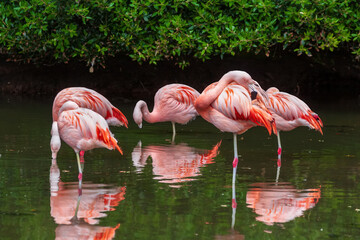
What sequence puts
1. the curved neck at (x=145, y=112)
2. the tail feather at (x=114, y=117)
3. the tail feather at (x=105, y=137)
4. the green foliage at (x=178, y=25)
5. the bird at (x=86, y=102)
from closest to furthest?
1. the tail feather at (x=105, y=137)
2. the bird at (x=86, y=102)
3. the tail feather at (x=114, y=117)
4. the curved neck at (x=145, y=112)
5. the green foliage at (x=178, y=25)

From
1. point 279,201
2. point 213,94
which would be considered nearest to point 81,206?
point 279,201

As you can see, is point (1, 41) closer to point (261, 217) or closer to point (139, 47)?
point (139, 47)

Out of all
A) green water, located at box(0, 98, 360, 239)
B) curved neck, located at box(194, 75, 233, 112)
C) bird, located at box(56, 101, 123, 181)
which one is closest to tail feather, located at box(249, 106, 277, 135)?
curved neck, located at box(194, 75, 233, 112)

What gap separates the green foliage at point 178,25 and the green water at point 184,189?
10.8 ft

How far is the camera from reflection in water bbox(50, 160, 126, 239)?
190 inches

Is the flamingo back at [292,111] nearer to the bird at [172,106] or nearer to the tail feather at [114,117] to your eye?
the tail feather at [114,117]

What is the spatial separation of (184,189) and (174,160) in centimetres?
164

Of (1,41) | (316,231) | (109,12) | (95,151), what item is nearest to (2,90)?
(1,41)

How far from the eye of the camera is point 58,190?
243 inches

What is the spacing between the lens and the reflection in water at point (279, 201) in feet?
17.6

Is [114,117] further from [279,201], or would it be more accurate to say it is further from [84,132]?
[279,201]

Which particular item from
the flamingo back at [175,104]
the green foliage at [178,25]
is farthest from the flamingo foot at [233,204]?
the green foliage at [178,25]

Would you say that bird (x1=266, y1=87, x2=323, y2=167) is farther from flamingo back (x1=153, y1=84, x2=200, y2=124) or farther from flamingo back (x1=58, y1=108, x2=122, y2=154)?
flamingo back (x1=58, y1=108, x2=122, y2=154)

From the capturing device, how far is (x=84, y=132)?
21.5ft
